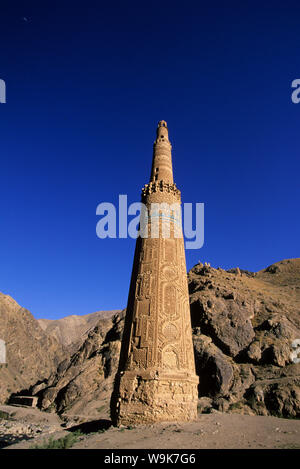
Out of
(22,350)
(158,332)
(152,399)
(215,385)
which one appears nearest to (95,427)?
(152,399)

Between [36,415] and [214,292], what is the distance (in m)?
22.1

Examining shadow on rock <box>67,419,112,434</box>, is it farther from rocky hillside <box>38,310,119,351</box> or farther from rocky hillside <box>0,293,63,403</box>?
rocky hillside <box>38,310,119,351</box>

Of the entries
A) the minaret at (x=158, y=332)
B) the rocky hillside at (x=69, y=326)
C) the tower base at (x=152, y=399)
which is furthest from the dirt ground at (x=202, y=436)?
the rocky hillside at (x=69, y=326)

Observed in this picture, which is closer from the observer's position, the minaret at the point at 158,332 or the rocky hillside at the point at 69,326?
the minaret at the point at 158,332

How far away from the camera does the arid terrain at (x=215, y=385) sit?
10.1 metres

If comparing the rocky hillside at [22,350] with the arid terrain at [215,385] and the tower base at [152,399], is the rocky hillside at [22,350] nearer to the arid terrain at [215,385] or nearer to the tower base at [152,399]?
the arid terrain at [215,385]

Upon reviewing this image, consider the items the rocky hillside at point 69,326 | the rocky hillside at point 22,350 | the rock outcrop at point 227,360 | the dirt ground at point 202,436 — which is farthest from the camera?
the rocky hillside at point 69,326

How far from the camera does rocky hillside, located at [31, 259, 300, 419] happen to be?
67.4 ft

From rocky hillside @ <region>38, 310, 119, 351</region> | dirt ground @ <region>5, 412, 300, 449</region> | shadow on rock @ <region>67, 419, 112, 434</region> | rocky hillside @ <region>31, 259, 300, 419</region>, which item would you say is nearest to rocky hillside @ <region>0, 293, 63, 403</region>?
rocky hillside @ <region>31, 259, 300, 419</region>

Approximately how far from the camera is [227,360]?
26.1 m

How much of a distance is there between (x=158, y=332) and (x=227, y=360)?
51.0ft

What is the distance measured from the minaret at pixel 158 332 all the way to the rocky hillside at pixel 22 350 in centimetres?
4422

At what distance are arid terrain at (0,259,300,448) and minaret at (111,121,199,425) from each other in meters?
0.91
